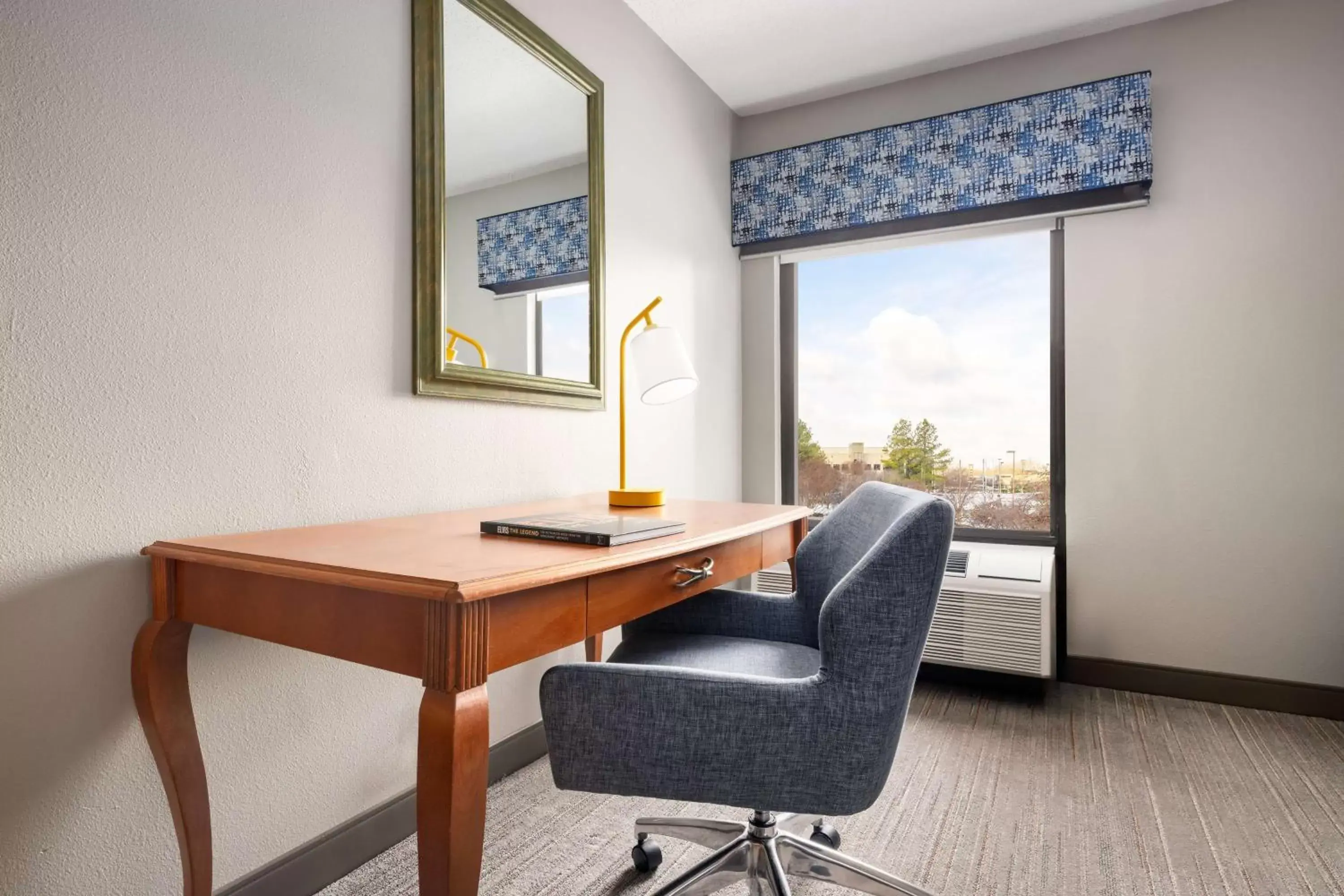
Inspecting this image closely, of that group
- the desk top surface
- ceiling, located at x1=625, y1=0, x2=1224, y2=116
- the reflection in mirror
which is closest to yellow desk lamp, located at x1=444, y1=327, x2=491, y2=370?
the reflection in mirror

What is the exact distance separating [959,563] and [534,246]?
6.22 ft

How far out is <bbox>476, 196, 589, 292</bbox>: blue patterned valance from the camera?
1.82 m

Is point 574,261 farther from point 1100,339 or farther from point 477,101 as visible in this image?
point 1100,339

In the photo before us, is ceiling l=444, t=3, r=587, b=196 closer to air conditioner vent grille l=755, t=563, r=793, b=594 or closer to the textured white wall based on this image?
the textured white wall

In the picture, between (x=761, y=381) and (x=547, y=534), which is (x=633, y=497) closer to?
(x=547, y=534)

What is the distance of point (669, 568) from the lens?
1321 mm

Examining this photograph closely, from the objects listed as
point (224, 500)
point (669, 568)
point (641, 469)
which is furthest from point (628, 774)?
point (641, 469)

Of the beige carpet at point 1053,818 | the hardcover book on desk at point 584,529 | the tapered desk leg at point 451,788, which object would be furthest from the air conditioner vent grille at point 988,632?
Answer: the tapered desk leg at point 451,788

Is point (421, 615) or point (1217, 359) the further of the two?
point (1217, 359)

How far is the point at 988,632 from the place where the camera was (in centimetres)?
250

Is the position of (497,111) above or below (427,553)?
above

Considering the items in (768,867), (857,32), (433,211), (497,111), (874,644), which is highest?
(857,32)

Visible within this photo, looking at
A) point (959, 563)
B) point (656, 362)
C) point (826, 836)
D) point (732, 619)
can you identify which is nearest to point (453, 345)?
point (656, 362)

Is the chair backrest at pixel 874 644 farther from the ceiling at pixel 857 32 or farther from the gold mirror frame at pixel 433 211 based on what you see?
the ceiling at pixel 857 32
